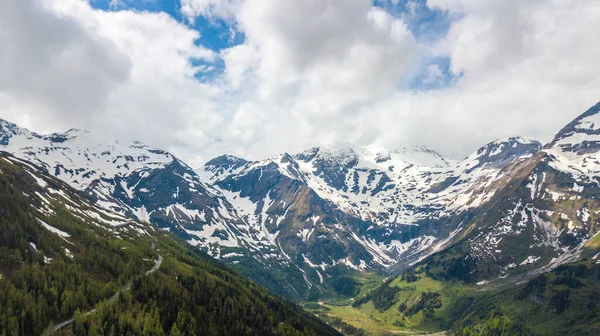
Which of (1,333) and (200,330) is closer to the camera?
(1,333)

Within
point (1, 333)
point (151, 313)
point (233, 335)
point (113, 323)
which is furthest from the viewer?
point (233, 335)

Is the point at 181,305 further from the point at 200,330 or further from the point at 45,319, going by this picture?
the point at 45,319

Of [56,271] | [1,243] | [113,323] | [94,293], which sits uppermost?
[1,243]

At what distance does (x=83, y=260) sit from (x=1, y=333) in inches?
2521

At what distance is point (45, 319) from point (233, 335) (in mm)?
79542

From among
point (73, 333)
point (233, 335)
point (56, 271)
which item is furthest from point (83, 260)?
point (233, 335)

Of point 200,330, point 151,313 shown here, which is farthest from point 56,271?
point 200,330

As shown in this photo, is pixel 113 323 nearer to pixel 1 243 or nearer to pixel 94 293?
pixel 94 293

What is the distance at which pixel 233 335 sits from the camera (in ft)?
623

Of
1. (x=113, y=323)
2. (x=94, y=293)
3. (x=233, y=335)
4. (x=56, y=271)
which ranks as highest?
(x=56, y=271)

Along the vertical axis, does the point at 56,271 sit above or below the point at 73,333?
above

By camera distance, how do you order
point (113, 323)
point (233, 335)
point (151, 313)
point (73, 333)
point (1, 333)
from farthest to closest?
point (233, 335), point (151, 313), point (113, 323), point (73, 333), point (1, 333)

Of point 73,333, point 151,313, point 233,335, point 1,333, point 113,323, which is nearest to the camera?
point 1,333

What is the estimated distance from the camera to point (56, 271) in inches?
6944
